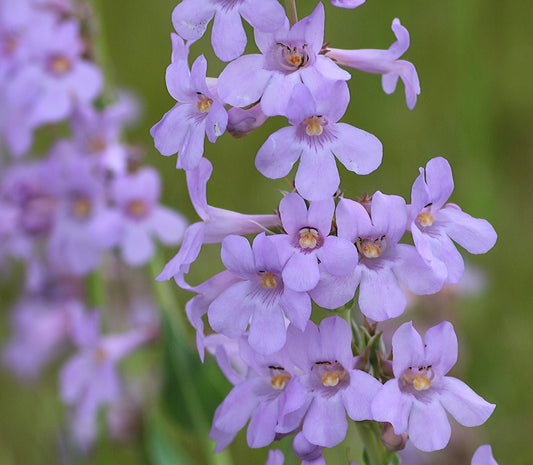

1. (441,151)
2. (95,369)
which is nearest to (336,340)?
(95,369)

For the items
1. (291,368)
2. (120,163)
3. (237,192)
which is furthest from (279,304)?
(237,192)

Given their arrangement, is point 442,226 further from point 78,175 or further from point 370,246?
point 78,175

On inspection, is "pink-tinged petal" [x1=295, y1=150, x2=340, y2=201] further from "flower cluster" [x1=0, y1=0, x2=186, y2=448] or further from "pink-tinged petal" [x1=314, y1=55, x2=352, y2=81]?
"flower cluster" [x1=0, y1=0, x2=186, y2=448]

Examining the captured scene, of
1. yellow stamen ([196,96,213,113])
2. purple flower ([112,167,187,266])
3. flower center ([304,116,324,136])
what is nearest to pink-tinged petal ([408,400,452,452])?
flower center ([304,116,324,136])

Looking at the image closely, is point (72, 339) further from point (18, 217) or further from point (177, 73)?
point (177, 73)

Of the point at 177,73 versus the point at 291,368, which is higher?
the point at 177,73

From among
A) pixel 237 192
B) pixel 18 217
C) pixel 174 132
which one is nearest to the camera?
pixel 174 132

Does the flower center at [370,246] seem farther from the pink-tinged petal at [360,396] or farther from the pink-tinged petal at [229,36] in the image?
the pink-tinged petal at [229,36]
